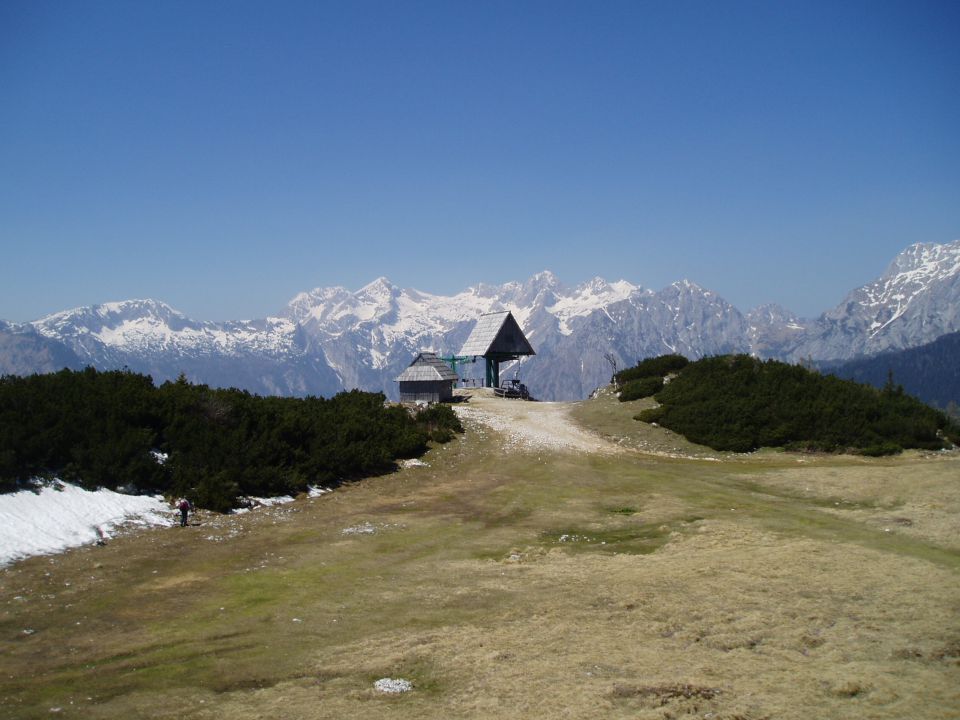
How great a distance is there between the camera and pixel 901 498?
828 inches

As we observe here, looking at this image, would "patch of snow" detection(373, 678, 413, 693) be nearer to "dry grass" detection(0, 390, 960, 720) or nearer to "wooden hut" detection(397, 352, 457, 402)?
"dry grass" detection(0, 390, 960, 720)

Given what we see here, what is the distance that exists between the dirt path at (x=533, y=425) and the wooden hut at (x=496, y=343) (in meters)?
11.0

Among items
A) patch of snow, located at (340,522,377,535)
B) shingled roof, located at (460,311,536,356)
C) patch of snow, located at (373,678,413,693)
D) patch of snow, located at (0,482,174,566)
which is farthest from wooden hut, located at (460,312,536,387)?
patch of snow, located at (373,678,413,693)

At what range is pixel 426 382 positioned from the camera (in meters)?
52.2

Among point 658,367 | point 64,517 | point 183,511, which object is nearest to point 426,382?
point 658,367

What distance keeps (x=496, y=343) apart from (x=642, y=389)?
22.2 meters

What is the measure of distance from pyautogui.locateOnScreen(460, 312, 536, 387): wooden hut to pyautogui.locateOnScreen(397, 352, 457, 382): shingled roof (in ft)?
35.5

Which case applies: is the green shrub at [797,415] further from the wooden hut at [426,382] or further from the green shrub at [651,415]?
the wooden hut at [426,382]

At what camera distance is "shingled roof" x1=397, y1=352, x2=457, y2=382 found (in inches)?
2061

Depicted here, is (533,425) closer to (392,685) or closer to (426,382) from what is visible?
(426,382)

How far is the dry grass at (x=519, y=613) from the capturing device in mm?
8914

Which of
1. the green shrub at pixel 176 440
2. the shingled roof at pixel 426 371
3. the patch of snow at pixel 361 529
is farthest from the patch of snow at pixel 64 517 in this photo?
the shingled roof at pixel 426 371

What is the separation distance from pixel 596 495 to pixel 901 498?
9.78 metres

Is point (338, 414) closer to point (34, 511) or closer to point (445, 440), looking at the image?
point (445, 440)
